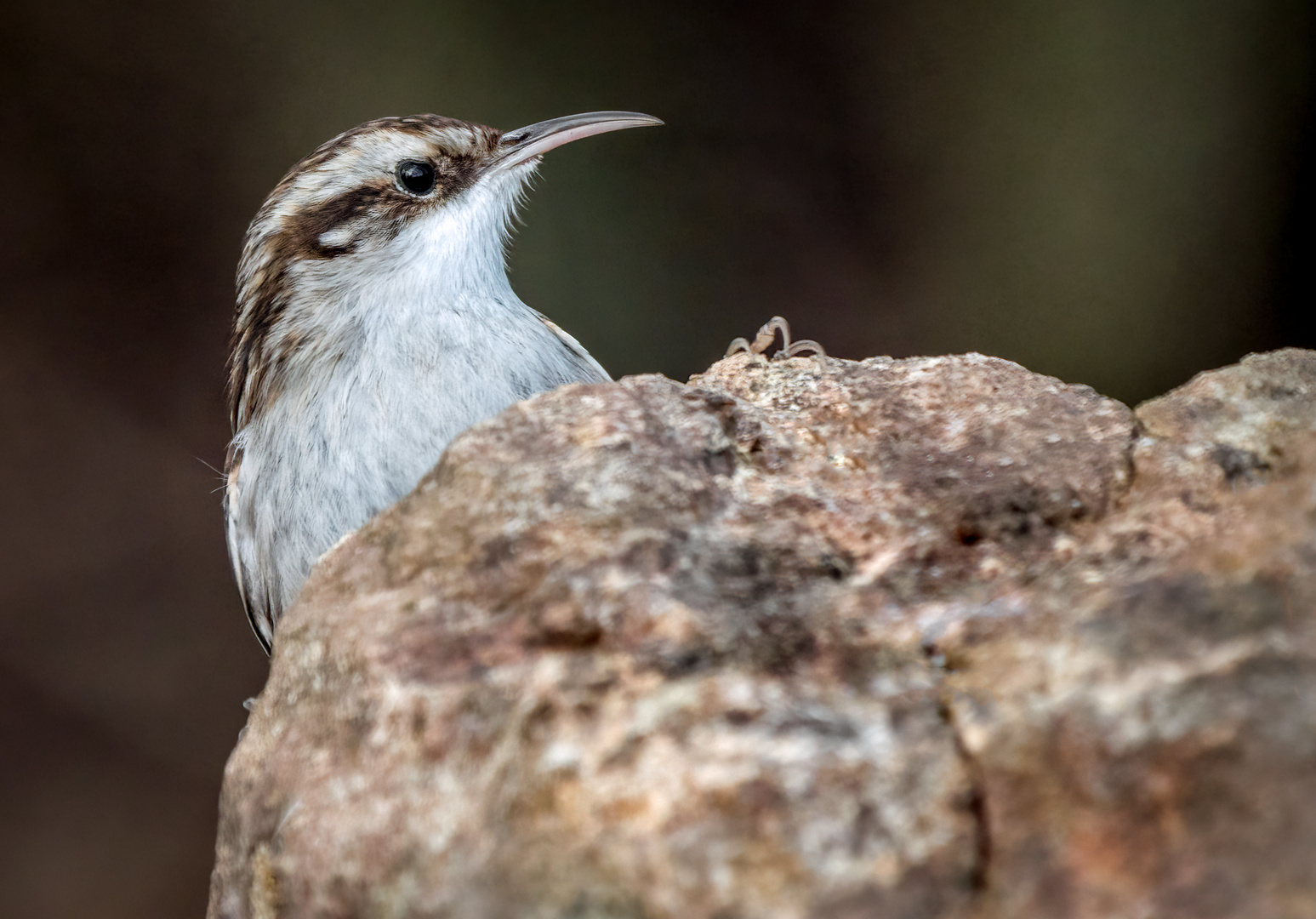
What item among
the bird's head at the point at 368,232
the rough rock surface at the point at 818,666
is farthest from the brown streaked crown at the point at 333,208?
the rough rock surface at the point at 818,666

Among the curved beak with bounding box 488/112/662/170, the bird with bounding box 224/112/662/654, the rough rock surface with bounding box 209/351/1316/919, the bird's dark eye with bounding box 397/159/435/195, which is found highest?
the curved beak with bounding box 488/112/662/170

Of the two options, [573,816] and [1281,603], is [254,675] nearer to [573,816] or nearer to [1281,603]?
[573,816]

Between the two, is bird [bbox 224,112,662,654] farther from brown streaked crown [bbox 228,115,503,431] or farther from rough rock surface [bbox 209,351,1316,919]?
rough rock surface [bbox 209,351,1316,919]

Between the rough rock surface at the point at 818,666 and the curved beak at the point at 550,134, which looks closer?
the rough rock surface at the point at 818,666

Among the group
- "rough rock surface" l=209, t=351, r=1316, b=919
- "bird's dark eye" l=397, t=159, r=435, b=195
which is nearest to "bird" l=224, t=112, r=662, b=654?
"bird's dark eye" l=397, t=159, r=435, b=195

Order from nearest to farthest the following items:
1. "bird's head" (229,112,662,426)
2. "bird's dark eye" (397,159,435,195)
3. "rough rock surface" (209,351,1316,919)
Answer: "rough rock surface" (209,351,1316,919), "bird's head" (229,112,662,426), "bird's dark eye" (397,159,435,195)

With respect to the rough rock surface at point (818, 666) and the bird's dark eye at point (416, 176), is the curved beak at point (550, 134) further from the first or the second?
the rough rock surface at point (818, 666)

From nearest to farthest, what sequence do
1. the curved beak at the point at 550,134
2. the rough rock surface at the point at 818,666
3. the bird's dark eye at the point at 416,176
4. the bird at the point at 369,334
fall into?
1. the rough rock surface at the point at 818,666
2. the bird at the point at 369,334
3. the bird's dark eye at the point at 416,176
4. the curved beak at the point at 550,134

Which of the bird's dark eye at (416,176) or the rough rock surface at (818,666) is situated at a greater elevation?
the bird's dark eye at (416,176)
